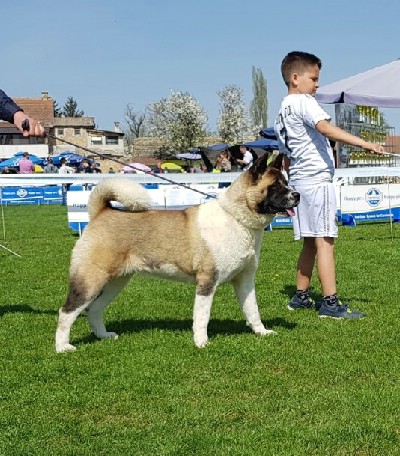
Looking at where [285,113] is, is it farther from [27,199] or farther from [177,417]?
[27,199]

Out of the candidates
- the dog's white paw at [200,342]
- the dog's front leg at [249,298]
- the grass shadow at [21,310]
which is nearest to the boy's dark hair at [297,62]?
the dog's front leg at [249,298]

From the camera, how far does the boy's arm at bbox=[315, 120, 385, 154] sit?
5473mm

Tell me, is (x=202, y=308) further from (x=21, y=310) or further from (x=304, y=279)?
(x=21, y=310)

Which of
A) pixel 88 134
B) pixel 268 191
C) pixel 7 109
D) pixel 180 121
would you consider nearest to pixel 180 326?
pixel 268 191

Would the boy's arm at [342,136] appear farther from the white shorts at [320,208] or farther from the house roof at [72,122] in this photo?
the house roof at [72,122]

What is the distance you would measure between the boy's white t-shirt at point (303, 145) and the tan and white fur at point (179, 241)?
1.00 meters

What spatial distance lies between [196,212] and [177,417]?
6.59 ft

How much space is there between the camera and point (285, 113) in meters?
6.12

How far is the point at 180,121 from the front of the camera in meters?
71.9

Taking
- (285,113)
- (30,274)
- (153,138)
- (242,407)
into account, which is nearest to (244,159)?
(30,274)

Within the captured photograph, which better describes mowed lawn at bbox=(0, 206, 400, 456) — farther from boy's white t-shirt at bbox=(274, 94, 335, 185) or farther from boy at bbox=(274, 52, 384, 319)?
boy's white t-shirt at bbox=(274, 94, 335, 185)

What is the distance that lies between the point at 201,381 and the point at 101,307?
4.90 feet

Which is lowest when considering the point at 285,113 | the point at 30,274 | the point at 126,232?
the point at 30,274

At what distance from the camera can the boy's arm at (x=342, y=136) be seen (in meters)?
5.47
